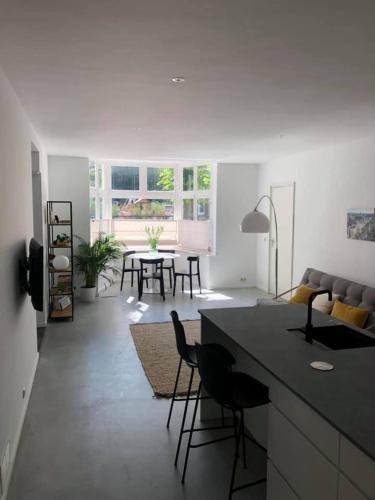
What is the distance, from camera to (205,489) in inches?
97.4

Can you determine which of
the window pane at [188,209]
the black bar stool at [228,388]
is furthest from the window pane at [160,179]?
the black bar stool at [228,388]

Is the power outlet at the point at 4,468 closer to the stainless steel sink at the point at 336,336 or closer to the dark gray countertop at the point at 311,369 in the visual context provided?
the dark gray countertop at the point at 311,369

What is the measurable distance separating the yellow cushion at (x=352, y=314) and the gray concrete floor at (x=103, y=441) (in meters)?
2.09

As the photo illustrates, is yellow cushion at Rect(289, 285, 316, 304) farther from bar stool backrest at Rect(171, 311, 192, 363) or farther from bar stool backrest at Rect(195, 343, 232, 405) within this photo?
bar stool backrest at Rect(195, 343, 232, 405)

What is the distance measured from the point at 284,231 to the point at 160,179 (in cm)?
330

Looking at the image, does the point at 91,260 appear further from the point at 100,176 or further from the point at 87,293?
the point at 100,176

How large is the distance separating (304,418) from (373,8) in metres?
1.84

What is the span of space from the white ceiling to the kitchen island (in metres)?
1.68

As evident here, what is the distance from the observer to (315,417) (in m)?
1.67

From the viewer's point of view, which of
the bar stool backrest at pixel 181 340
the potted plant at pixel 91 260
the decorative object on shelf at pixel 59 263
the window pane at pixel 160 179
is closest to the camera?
the bar stool backrest at pixel 181 340

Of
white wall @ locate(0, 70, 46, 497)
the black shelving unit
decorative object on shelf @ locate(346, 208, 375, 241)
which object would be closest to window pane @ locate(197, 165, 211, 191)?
the black shelving unit

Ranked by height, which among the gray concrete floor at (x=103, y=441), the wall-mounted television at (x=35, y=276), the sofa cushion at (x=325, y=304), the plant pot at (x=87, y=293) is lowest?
the gray concrete floor at (x=103, y=441)

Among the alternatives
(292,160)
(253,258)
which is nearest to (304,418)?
(292,160)

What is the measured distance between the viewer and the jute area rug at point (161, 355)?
12.6 feet
